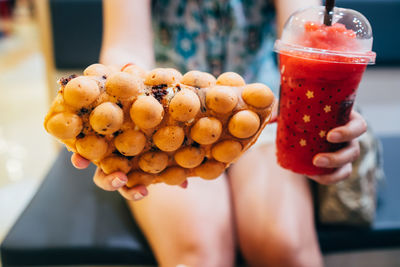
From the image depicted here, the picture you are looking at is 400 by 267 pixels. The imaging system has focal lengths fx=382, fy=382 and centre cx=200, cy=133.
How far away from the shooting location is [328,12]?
62 centimetres

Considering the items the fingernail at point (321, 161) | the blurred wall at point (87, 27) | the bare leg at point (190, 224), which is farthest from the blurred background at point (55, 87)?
the fingernail at point (321, 161)

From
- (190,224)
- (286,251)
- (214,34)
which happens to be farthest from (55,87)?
(286,251)

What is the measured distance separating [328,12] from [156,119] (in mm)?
335

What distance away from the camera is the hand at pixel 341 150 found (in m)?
0.64

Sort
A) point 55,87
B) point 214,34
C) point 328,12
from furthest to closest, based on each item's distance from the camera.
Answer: point 55,87
point 214,34
point 328,12

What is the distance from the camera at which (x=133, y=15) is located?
105cm

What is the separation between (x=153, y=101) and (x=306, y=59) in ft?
0.83

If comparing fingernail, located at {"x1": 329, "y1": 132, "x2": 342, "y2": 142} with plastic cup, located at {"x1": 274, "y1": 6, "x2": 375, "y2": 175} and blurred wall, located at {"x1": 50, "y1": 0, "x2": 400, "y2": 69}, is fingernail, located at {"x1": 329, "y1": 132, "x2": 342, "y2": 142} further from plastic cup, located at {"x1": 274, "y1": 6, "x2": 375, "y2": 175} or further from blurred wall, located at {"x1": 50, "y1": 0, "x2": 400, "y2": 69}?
blurred wall, located at {"x1": 50, "y1": 0, "x2": 400, "y2": 69}

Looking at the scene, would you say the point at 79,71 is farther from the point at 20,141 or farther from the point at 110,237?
the point at 110,237

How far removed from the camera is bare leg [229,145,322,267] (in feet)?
3.02

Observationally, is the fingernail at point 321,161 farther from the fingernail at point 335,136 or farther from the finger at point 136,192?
the finger at point 136,192

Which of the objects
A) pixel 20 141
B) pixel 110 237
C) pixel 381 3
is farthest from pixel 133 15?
pixel 20 141

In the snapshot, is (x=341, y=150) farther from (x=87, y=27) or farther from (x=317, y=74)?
(x=87, y=27)

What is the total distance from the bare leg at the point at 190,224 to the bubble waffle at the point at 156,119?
1.12 feet
